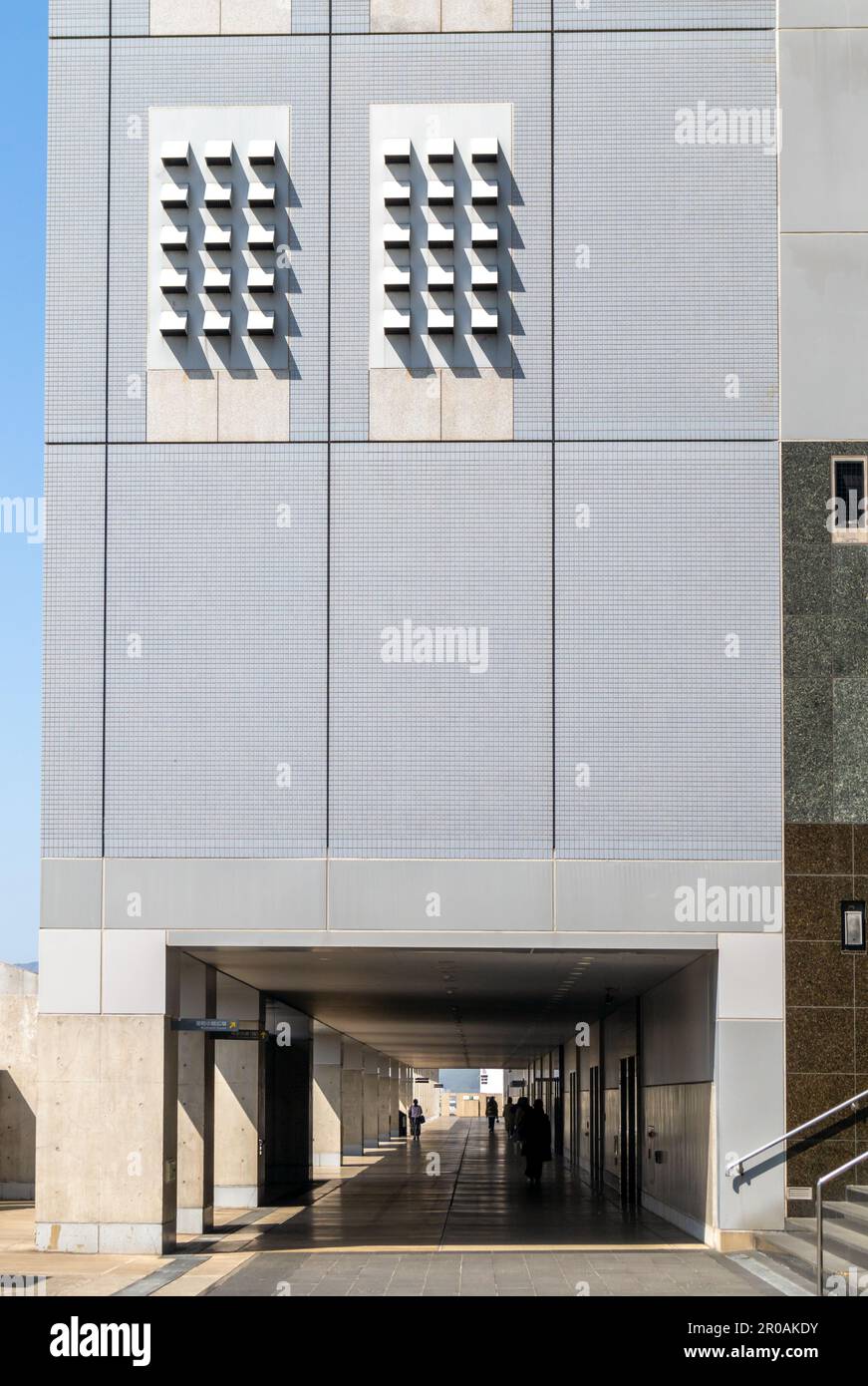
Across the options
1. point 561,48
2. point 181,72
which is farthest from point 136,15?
point 561,48

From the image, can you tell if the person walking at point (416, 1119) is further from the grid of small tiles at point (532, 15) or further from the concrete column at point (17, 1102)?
the grid of small tiles at point (532, 15)

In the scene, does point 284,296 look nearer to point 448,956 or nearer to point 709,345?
point 709,345

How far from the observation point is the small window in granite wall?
2262cm

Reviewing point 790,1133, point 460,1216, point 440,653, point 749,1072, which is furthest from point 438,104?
point 460,1216

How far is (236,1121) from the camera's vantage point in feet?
97.9

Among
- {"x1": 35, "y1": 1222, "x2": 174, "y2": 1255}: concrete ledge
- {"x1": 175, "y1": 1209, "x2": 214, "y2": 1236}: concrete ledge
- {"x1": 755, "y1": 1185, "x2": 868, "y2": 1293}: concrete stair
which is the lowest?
{"x1": 175, "y1": 1209, "x2": 214, "y2": 1236}: concrete ledge

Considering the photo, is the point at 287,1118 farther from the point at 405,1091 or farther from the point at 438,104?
the point at 405,1091

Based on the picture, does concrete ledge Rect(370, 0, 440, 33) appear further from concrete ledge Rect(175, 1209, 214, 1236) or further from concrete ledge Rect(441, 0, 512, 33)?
concrete ledge Rect(175, 1209, 214, 1236)

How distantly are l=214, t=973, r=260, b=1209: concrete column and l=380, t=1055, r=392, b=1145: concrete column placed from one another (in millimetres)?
36635

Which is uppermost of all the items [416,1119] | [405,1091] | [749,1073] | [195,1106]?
[749,1073]

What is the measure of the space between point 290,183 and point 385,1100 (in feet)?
177

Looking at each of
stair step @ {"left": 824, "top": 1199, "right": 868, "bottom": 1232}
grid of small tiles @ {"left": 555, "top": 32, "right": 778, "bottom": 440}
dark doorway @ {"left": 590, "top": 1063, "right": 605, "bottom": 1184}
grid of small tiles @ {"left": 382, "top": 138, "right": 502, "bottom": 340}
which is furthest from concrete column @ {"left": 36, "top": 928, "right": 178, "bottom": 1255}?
dark doorway @ {"left": 590, "top": 1063, "right": 605, "bottom": 1184}

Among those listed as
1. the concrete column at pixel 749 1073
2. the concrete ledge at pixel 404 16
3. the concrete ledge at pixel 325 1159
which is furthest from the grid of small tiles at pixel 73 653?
the concrete ledge at pixel 325 1159

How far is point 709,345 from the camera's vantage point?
23.0m
